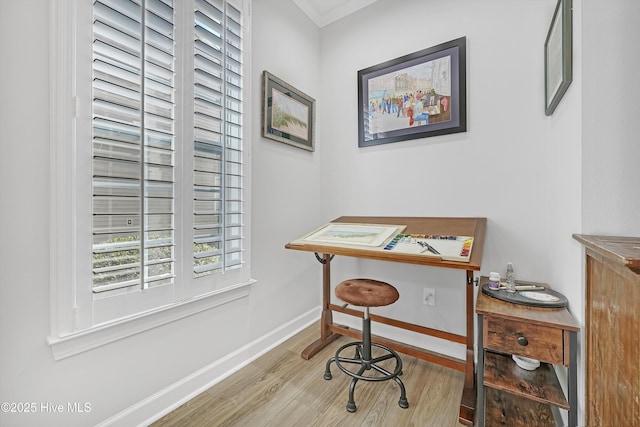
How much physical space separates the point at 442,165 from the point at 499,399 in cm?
153

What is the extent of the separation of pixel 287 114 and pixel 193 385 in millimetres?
2070

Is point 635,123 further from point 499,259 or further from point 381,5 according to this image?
point 381,5

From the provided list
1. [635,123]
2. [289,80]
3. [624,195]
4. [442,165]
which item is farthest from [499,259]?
[289,80]

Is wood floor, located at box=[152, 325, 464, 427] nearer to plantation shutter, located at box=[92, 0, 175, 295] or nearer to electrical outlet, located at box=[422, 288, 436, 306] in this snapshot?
electrical outlet, located at box=[422, 288, 436, 306]

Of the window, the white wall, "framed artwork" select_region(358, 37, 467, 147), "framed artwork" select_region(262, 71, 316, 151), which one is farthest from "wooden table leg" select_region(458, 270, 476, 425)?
"framed artwork" select_region(262, 71, 316, 151)

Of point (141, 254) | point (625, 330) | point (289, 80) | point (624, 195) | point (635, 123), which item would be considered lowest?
point (625, 330)

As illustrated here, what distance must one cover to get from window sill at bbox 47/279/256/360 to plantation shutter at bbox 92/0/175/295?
6.3 inches

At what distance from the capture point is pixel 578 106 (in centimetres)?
111

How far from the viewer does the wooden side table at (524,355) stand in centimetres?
112

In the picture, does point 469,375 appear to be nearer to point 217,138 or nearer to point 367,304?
point 367,304

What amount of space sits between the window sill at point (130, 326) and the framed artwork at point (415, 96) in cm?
176

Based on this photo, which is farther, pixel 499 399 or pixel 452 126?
pixel 452 126

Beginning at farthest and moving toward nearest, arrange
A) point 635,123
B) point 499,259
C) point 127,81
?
1. point 499,259
2. point 127,81
3. point 635,123

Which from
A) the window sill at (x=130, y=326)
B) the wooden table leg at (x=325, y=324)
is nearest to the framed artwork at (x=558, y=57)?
the wooden table leg at (x=325, y=324)
